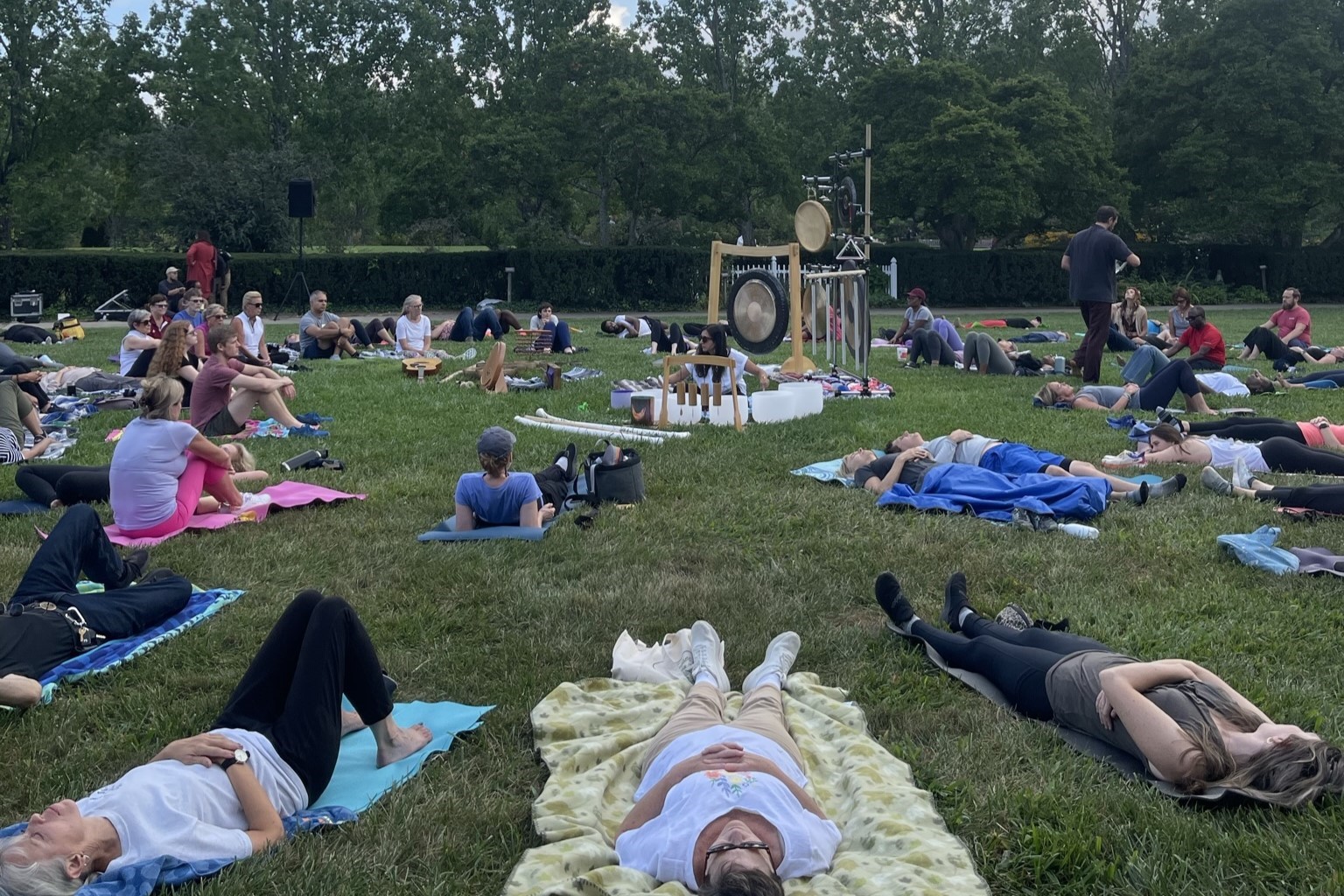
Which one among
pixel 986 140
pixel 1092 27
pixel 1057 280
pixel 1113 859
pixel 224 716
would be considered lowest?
pixel 1113 859

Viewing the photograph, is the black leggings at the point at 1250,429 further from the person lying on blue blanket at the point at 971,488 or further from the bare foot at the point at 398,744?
the bare foot at the point at 398,744

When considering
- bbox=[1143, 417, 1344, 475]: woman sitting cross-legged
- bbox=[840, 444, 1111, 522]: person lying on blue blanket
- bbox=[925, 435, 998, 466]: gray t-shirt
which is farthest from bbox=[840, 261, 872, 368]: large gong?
bbox=[840, 444, 1111, 522]: person lying on blue blanket

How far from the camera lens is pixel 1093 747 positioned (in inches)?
164

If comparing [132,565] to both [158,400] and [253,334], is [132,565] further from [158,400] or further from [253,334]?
[253,334]

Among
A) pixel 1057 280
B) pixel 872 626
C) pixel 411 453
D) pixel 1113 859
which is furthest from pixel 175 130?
pixel 1113 859

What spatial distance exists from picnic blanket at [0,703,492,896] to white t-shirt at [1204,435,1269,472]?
21.1 ft

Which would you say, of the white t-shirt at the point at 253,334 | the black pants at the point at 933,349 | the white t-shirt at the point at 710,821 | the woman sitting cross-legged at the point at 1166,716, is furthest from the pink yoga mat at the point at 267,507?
the black pants at the point at 933,349

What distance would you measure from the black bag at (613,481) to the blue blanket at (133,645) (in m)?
2.56

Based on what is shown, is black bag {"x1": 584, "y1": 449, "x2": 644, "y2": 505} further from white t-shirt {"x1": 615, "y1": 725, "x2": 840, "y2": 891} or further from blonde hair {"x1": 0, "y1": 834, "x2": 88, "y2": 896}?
blonde hair {"x1": 0, "y1": 834, "x2": 88, "y2": 896}

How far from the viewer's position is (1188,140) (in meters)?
34.8

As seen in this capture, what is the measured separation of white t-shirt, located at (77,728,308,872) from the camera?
3.31 meters

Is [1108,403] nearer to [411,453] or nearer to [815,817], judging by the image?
[411,453]

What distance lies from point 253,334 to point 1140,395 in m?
10.6

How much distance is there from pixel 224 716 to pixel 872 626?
2942 millimetres
